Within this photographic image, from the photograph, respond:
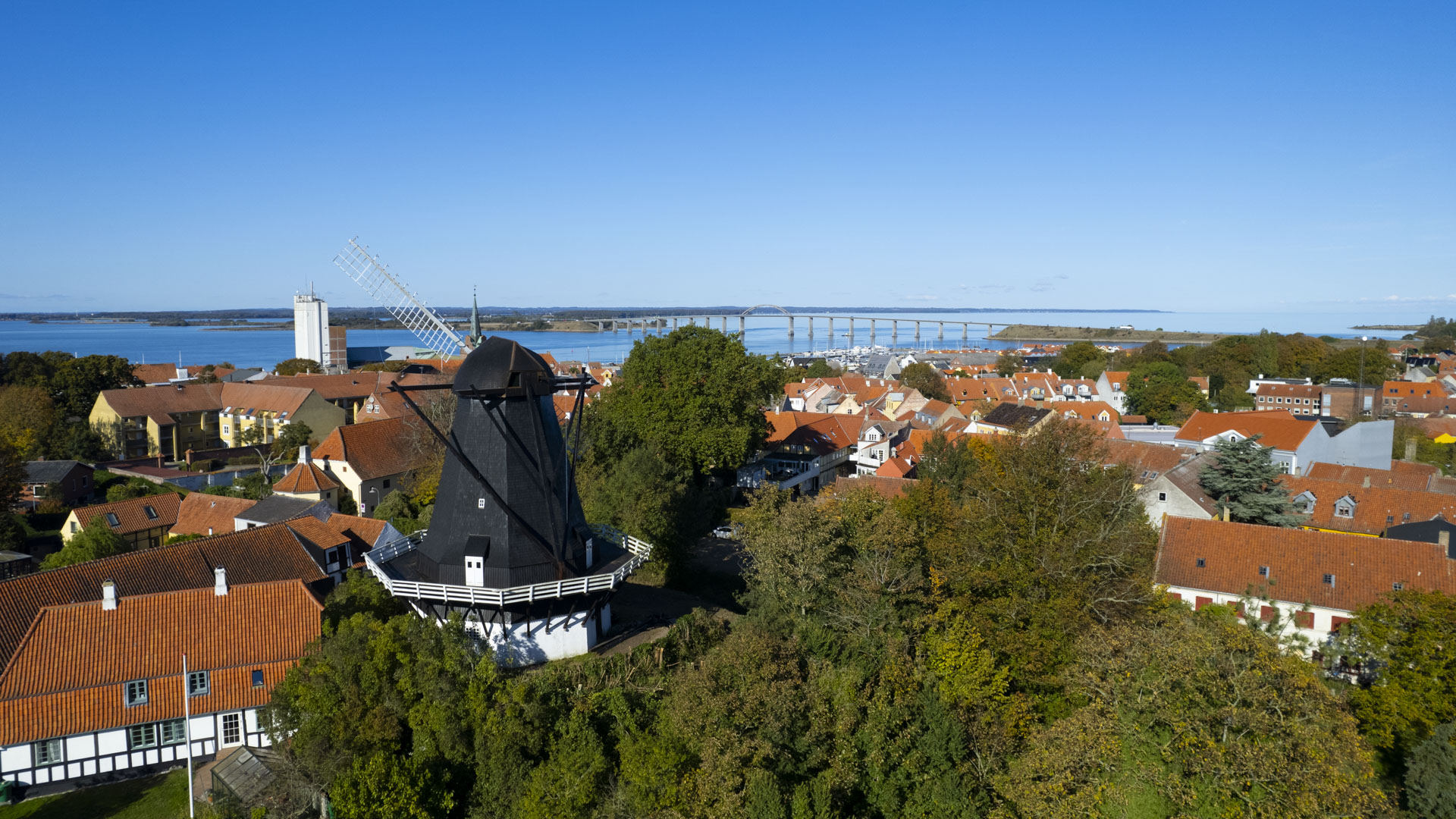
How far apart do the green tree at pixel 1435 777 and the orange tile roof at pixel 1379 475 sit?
68.4 feet

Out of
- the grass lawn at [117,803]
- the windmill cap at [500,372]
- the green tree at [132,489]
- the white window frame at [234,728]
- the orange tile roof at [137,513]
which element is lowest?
the grass lawn at [117,803]

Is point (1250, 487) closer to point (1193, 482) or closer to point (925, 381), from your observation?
point (1193, 482)

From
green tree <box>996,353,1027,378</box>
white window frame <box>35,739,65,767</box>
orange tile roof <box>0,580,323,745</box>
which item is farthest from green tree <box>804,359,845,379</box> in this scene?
white window frame <box>35,739,65,767</box>

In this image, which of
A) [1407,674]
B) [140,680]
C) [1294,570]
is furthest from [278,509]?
[1407,674]

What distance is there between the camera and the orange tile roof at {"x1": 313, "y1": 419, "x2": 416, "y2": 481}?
35844 millimetres

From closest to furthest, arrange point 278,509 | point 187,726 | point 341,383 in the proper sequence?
point 187,726 < point 278,509 < point 341,383

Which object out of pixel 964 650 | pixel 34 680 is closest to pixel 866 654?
pixel 964 650

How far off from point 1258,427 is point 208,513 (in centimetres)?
4568

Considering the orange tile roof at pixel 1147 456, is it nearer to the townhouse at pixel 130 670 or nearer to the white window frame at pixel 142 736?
the townhouse at pixel 130 670

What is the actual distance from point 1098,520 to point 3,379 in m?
62.9

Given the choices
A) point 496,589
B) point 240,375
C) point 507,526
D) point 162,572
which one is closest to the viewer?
point 496,589

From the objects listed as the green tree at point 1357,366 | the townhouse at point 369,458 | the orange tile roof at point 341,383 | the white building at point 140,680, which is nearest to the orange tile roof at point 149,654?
the white building at point 140,680

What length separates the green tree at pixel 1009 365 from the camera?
96.4m

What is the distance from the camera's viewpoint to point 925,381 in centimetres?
7362
